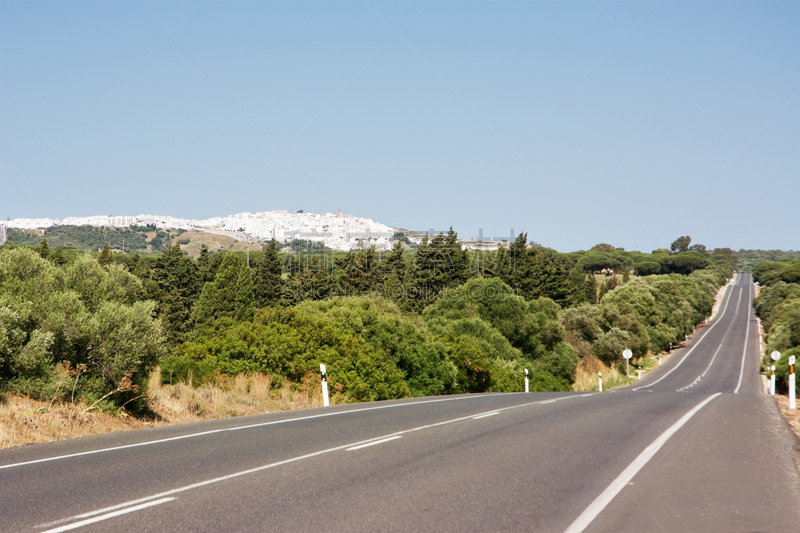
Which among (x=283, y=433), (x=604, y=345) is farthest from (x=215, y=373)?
(x=604, y=345)

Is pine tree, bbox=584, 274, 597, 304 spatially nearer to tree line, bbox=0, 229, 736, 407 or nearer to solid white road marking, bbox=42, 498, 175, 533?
tree line, bbox=0, 229, 736, 407

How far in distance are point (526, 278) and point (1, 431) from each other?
2960 inches

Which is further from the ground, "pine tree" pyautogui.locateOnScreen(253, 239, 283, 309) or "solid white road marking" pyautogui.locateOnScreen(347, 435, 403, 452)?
"pine tree" pyautogui.locateOnScreen(253, 239, 283, 309)

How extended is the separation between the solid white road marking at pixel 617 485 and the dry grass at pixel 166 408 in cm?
771

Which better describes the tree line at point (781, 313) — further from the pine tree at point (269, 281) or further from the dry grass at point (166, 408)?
the pine tree at point (269, 281)

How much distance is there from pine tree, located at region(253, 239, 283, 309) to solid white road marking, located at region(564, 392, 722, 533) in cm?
7305

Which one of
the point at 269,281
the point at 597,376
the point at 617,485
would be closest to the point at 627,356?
the point at 597,376

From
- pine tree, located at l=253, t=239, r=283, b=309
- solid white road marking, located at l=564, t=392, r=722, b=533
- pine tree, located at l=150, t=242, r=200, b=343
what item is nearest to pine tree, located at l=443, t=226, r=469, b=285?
pine tree, located at l=253, t=239, r=283, b=309

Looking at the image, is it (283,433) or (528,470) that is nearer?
(528,470)

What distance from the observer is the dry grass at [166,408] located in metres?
9.21

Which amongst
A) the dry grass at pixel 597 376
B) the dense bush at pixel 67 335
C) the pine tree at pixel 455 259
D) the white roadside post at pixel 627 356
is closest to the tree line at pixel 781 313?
the white roadside post at pixel 627 356

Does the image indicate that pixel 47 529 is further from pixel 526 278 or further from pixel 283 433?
pixel 526 278

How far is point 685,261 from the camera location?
188 metres

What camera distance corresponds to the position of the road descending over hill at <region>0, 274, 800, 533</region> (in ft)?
16.5
